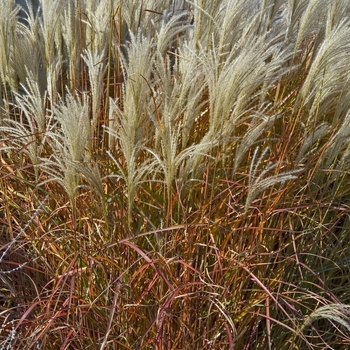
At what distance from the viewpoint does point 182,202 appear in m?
2.07

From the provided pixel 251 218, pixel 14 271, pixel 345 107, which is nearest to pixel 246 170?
pixel 251 218

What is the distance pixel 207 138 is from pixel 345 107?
1.95 feet

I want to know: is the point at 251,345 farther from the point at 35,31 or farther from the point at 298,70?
the point at 35,31

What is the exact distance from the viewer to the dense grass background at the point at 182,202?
1.81 m

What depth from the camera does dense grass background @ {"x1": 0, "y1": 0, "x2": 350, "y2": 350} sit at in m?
1.81

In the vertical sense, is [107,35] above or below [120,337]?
above

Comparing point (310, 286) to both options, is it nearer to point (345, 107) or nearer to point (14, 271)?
point (345, 107)

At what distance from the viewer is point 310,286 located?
2.24 meters

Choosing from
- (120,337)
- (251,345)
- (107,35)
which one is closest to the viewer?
(120,337)

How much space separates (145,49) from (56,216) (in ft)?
2.47

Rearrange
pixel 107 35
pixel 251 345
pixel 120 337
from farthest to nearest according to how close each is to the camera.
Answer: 1. pixel 107 35
2. pixel 251 345
3. pixel 120 337

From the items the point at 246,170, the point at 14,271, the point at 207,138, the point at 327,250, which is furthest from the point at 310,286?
the point at 14,271

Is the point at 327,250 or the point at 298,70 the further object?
the point at 298,70

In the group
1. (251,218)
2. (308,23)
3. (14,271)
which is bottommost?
(14,271)
